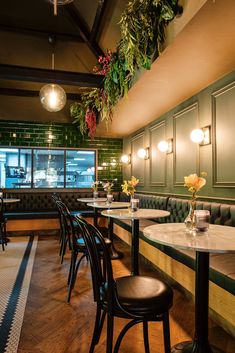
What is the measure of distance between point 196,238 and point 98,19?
4.50 metres

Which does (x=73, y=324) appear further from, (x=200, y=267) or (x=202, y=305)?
(x=200, y=267)

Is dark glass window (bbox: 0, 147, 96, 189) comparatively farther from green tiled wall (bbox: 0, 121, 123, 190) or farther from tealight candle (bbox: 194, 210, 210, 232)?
tealight candle (bbox: 194, 210, 210, 232)

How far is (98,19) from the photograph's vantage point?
4.68 m

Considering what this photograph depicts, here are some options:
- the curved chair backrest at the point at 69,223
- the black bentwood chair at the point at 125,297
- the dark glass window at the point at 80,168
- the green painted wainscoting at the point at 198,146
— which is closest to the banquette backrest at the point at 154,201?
the green painted wainscoting at the point at 198,146

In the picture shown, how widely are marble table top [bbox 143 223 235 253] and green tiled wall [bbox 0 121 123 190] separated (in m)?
5.88

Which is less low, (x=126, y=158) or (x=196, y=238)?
(x=126, y=158)

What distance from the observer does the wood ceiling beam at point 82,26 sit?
16.2 feet

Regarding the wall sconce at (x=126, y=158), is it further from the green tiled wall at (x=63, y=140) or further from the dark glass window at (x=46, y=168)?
the dark glass window at (x=46, y=168)

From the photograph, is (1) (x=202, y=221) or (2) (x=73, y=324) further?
(2) (x=73, y=324)

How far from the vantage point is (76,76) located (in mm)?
5000

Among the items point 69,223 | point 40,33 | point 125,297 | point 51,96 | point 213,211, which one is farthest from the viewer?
point 40,33

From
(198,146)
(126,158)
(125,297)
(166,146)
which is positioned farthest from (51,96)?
(125,297)

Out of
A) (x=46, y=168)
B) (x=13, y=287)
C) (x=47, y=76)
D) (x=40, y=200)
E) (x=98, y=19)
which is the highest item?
(x=98, y=19)

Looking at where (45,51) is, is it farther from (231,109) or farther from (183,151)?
(231,109)
